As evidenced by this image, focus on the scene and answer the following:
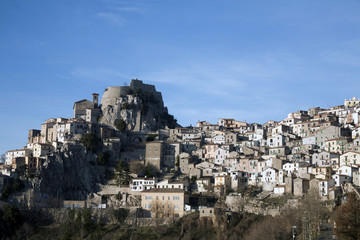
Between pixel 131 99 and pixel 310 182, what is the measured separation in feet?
152

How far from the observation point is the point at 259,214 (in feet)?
248

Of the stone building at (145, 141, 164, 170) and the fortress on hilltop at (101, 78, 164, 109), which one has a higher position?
the fortress on hilltop at (101, 78, 164, 109)

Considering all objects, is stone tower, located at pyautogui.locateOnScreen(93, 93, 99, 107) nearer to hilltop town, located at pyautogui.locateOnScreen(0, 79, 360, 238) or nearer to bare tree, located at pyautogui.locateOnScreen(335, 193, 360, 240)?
hilltop town, located at pyautogui.locateOnScreen(0, 79, 360, 238)

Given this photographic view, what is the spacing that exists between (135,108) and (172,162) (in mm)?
18517

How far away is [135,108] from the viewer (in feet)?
367

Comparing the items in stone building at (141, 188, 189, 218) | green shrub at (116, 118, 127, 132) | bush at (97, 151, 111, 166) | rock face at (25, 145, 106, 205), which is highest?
green shrub at (116, 118, 127, 132)

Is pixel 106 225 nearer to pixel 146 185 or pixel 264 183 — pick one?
pixel 146 185

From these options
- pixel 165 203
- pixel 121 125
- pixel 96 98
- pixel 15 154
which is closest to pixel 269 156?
pixel 165 203

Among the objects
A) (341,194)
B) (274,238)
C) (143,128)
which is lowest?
(274,238)

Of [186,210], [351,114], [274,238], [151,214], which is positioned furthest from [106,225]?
[351,114]

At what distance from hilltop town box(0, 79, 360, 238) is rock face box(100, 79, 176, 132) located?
0.22m

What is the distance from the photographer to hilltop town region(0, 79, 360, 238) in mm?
79812

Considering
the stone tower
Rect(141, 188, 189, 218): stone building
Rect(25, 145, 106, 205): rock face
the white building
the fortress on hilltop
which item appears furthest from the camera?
the stone tower

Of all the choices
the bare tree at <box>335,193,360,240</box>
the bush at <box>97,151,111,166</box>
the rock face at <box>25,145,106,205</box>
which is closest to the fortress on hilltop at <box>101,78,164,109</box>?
the bush at <box>97,151,111,166</box>
